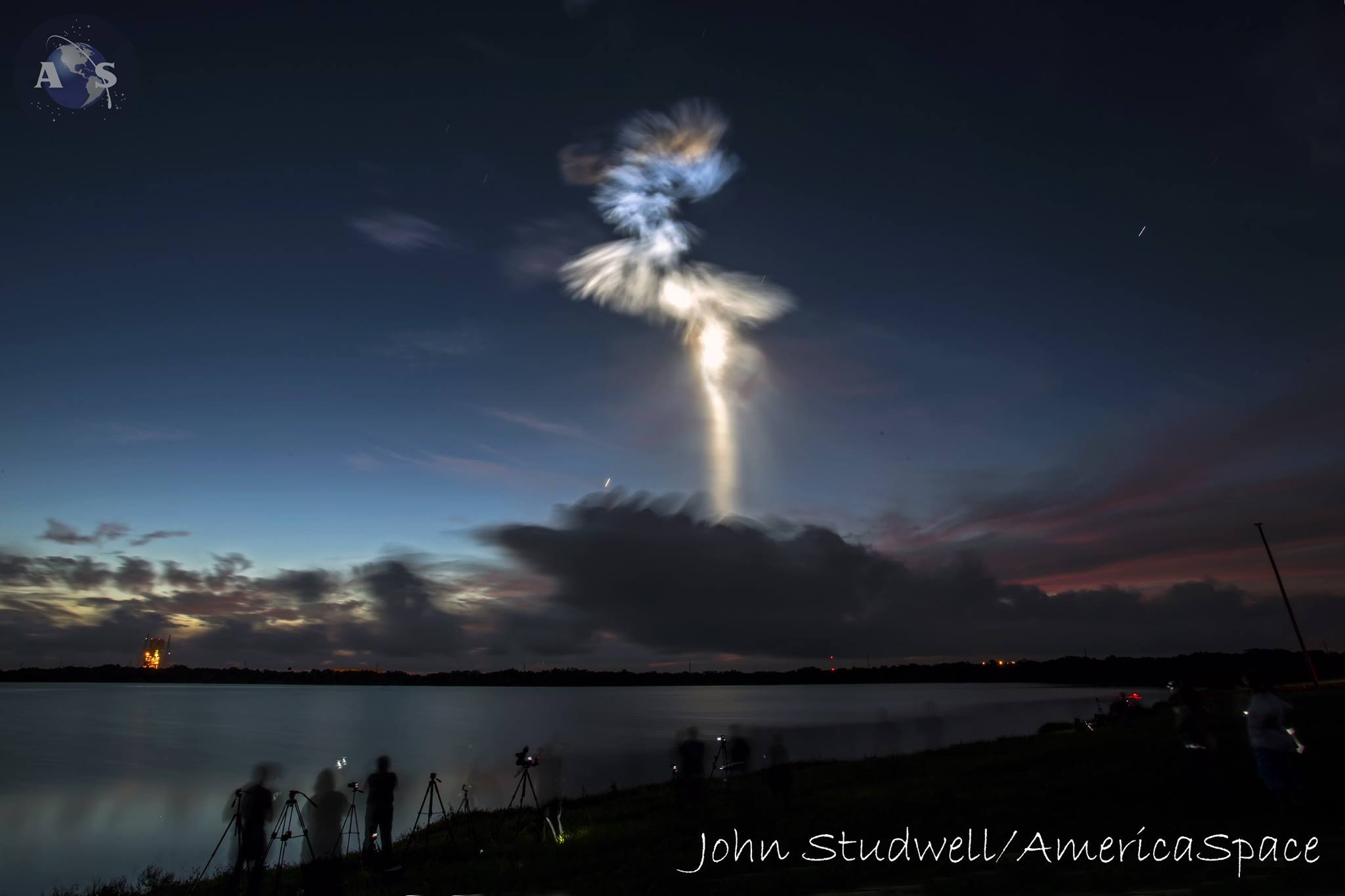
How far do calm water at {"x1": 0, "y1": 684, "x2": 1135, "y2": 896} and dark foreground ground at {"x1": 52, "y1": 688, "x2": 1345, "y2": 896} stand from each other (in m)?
12.2

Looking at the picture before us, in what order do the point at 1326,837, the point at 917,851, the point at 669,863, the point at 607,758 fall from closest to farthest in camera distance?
1. the point at 1326,837
2. the point at 917,851
3. the point at 669,863
4. the point at 607,758

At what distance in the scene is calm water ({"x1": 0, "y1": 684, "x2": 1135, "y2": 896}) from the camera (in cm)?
4097

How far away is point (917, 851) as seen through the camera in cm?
1472

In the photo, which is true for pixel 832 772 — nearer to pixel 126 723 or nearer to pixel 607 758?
pixel 607 758

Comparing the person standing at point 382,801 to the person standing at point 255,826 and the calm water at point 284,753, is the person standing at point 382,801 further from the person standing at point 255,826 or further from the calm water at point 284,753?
the calm water at point 284,753

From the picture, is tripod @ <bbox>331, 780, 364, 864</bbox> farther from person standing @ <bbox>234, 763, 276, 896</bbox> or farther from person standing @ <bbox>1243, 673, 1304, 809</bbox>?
person standing @ <bbox>1243, 673, 1304, 809</bbox>

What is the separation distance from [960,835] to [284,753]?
9738 cm

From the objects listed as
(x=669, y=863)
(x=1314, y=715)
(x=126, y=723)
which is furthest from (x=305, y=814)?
(x=126, y=723)

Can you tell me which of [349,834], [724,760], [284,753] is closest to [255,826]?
[349,834]

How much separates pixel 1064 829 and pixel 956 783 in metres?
7.71

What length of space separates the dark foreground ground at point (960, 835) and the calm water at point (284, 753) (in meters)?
12.2

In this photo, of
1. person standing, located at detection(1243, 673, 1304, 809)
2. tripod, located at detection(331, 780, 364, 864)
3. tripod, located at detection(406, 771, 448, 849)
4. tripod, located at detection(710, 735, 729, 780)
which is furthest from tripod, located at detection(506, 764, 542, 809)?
person standing, located at detection(1243, 673, 1304, 809)

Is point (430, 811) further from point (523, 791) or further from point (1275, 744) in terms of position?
point (1275, 744)

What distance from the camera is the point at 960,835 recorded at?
51.2ft
